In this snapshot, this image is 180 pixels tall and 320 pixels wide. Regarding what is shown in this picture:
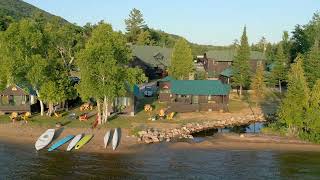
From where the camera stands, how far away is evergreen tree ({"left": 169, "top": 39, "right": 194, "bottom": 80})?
2926 inches

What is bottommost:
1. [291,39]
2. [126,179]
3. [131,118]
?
[126,179]

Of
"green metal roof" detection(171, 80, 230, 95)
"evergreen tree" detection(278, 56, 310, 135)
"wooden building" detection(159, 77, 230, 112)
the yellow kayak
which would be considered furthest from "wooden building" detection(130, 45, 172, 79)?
"evergreen tree" detection(278, 56, 310, 135)

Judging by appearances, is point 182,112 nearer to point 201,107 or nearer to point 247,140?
point 201,107

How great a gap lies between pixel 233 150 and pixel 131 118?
48.8 ft

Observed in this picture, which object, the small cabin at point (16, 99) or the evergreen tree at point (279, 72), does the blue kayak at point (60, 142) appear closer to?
the small cabin at point (16, 99)

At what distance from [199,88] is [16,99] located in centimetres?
2283

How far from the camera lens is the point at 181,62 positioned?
7488 centimetres

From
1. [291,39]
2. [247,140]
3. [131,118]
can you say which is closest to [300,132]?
[247,140]

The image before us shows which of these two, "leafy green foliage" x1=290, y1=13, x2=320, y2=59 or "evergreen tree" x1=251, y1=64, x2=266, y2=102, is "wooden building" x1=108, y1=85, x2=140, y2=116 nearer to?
"evergreen tree" x1=251, y1=64, x2=266, y2=102

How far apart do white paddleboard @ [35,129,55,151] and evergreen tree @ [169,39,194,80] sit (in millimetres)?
34139

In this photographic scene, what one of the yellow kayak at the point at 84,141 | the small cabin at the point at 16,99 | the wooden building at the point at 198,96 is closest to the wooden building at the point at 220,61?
the wooden building at the point at 198,96

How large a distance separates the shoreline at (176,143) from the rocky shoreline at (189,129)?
4.17 feet

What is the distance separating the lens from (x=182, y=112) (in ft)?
185

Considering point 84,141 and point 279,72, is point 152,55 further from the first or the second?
point 84,141
